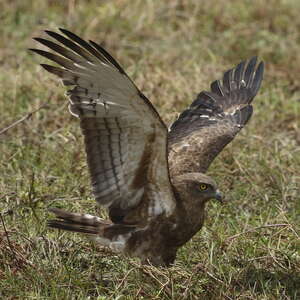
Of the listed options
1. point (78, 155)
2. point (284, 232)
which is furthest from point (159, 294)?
point (78, 155)

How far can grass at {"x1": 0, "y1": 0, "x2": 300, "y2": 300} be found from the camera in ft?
18.4

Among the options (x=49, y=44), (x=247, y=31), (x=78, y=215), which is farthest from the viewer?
(x=247, y=31)

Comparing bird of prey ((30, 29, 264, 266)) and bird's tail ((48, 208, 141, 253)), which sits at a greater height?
bird of prey ((30, 29, 264, 266))

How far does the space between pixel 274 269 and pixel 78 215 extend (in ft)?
4.45

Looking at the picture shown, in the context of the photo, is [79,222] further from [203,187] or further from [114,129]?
[203,187]

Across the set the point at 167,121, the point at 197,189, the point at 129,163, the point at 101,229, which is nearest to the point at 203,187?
the point at 197,189

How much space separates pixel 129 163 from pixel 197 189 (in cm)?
52

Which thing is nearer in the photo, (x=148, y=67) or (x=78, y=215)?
(x=78, y=215)

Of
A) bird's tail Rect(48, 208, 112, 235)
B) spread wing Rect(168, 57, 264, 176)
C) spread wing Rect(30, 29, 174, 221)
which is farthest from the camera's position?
spread wing Rect(168, 57, 264, 176)

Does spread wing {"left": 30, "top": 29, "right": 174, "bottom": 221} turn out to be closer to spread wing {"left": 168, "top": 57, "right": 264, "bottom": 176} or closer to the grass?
the grass

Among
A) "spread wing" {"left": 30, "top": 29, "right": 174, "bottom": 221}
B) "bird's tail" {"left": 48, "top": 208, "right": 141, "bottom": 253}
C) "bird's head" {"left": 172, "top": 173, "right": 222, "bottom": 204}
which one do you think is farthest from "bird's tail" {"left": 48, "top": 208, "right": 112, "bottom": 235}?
"bird's head" {"left": 172, "top": 173, "right": 222, "bottom": 204}

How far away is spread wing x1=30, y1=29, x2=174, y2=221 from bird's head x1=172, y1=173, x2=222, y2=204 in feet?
0.45

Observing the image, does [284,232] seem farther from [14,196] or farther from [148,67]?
[148,67]

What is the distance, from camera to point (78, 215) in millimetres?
5891
